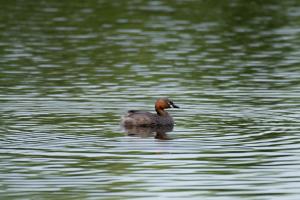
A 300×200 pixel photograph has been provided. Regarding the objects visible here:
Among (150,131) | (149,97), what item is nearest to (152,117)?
(150,131)

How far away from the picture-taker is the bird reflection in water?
19.3 meters

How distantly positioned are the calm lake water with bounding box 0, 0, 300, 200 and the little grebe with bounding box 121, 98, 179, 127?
27 centimetres

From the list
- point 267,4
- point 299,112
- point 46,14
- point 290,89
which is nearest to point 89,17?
point 46,14

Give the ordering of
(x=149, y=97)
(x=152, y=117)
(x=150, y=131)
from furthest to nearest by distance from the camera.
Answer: (x=149, y=97), (x=152, y=117), (x=150, y=131)

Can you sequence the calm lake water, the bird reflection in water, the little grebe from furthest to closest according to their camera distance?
the little grebe → the bird reflection in water → the calm lake water

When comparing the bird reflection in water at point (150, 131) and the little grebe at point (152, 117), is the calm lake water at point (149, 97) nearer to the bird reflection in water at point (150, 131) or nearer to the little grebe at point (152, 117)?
the bird reflection in water at point (150, 131)

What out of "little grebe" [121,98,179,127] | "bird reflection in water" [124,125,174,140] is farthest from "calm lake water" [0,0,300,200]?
"little grebe" [121,98,179,127]

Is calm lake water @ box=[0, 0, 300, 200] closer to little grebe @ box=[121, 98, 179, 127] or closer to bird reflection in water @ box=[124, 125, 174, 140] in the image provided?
bird reflection in water @ box=[124, 125, 174, 140]

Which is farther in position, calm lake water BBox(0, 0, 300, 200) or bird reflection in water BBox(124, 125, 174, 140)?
bird reflection in water BBox(124, 125, 174, 140)

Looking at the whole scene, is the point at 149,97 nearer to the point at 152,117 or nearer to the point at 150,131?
the point at 152,117

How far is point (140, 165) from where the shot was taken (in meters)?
16.1

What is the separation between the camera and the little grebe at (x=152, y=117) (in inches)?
784

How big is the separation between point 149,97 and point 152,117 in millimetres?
2916

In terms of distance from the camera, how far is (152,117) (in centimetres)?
2041
